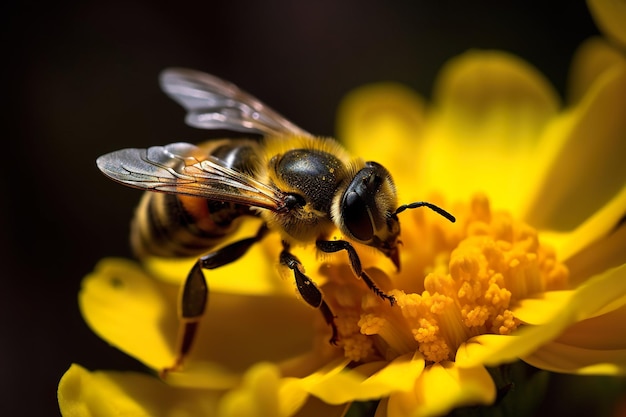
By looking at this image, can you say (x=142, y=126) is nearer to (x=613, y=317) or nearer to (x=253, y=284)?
(x=253, y=284)

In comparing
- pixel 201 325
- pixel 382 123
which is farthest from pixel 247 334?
pixel 382 123

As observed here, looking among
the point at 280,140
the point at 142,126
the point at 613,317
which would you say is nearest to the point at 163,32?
the point at 142,126

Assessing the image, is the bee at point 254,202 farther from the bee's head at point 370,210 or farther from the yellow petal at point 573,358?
the yellow petal at point 573,358

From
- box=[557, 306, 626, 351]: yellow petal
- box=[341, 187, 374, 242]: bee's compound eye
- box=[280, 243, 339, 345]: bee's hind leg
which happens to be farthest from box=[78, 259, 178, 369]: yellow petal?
box=[557, 306, 626, 351]: yellow petal

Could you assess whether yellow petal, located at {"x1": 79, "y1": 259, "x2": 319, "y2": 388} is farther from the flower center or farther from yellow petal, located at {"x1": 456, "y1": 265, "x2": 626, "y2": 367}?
yellow petal, located at {"x1": 456, "y1": 265, "x2": 626, "y2": 367}

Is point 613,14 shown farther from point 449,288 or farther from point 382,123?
point 382,123
